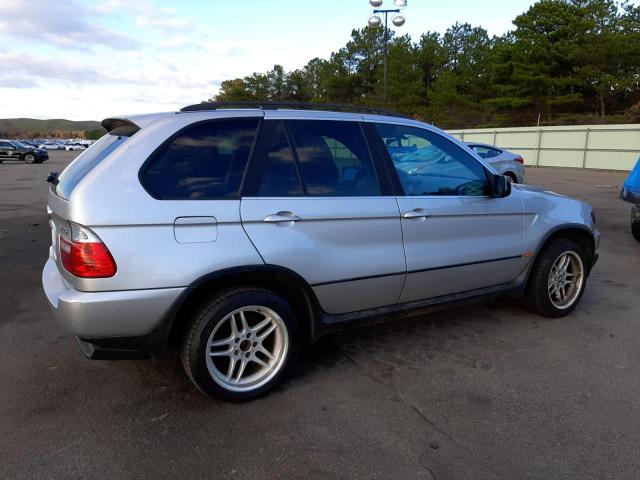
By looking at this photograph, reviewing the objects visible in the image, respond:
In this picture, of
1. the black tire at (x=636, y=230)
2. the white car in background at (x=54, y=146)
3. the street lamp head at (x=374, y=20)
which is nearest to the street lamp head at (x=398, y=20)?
the street lamp head at (x=374, y=20)

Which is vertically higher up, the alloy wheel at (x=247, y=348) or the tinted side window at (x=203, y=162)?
the tinted side window at (x=203, y=162)

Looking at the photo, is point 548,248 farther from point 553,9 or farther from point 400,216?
point 553,9

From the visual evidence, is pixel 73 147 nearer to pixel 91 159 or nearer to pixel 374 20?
pixel 374 20

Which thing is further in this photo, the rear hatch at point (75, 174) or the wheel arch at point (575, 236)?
the wheel arch at point (575, 236)

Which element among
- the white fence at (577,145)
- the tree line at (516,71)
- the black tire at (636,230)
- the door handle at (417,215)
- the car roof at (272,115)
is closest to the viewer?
the car roof at (272,115)

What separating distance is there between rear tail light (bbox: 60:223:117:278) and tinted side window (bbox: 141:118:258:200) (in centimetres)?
39

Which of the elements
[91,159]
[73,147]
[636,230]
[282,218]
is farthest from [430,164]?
[73,147]

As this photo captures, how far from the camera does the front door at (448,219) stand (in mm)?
3629

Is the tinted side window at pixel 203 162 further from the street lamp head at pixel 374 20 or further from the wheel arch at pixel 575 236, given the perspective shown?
the street lamp head at pixel 374 20

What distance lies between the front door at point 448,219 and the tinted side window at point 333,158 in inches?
9.3

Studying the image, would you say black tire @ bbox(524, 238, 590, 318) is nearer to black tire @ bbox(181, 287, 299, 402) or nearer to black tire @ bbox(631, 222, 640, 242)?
black tire @ bbox(181, 287, 299, 402)

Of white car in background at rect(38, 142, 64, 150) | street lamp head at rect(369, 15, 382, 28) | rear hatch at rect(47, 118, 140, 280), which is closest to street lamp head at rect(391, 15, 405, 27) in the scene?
street lamp head at rect(369, 15, 382, 28)

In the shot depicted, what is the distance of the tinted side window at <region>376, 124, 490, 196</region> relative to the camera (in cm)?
369

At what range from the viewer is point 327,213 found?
321 centimetres
